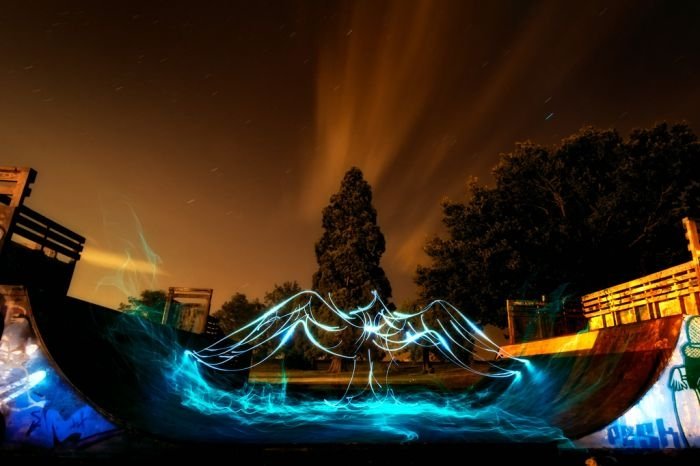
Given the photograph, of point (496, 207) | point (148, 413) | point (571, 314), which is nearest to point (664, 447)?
point (148, 413)

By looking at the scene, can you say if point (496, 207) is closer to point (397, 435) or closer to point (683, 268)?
point (683, 268)

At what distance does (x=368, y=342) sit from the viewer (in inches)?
1289

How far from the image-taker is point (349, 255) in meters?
34.5

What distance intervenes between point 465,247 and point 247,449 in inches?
937

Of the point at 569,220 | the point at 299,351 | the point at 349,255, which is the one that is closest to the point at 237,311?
the point at 299,351

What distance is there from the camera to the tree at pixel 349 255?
33594mm

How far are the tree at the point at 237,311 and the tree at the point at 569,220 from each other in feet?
196

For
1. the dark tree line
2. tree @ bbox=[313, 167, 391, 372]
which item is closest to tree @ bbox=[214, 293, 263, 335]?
tree @ bbox=[313, 167, 391, 372]

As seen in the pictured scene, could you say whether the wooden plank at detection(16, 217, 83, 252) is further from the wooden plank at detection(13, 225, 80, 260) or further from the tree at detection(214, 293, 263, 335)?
the tree at detection(214, 293, 263, 335)

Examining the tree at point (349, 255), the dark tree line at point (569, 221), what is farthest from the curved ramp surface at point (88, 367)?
the tree at point (349, 255)

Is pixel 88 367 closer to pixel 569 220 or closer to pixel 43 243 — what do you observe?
pixel 43 243


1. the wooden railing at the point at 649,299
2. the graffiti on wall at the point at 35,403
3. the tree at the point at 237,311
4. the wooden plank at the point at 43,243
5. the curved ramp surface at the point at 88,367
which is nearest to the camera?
the graffiti on wall at the point at 35,403

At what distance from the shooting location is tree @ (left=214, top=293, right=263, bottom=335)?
7994cm

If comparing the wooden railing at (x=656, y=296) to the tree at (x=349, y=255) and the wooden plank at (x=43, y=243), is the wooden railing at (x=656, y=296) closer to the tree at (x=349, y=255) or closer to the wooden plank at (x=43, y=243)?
the wooden plank at (x=43, y=243)
